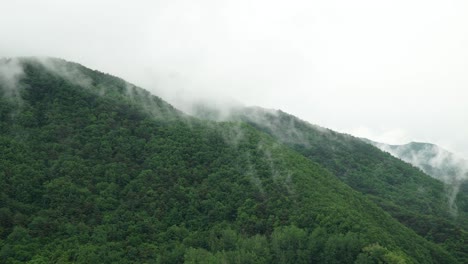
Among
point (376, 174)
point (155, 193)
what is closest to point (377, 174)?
point (376, 174)

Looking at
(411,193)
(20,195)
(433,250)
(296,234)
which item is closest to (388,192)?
(411,193)

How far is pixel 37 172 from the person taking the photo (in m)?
87.3

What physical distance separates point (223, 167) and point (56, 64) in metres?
65.2

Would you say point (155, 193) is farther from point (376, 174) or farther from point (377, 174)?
point (377, 174)

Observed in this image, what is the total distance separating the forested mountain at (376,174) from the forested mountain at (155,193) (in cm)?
1874

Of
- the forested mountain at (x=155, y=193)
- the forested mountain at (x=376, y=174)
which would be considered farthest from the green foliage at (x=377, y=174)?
the forested mountain at (x=155, y=193)

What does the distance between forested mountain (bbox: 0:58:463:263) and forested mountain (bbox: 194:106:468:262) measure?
738 inches

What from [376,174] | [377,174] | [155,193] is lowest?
[155,193]

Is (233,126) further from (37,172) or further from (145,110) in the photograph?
(37,172)

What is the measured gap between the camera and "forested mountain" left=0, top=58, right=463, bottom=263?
74.4 metres

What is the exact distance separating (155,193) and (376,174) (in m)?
96.5

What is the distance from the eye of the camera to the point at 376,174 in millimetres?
158375

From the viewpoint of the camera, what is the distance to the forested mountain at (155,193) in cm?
7438

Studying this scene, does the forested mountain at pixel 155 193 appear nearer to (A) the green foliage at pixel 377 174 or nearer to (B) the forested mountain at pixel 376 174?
(B) the forested mountain at pixel 376 174
